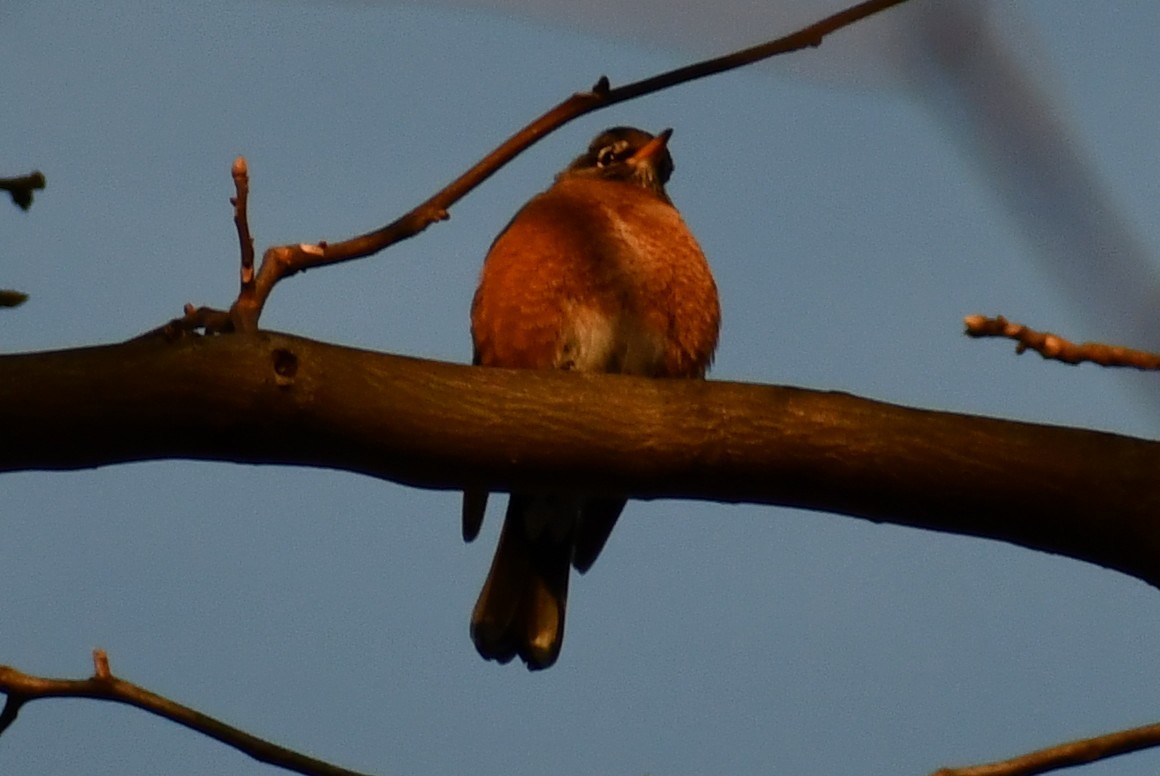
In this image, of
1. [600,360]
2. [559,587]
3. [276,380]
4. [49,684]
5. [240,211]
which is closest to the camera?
[49,684]

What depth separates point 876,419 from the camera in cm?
348

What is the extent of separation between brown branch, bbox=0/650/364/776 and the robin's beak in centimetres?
440

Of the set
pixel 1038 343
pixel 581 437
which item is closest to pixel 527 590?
pixel 581 437

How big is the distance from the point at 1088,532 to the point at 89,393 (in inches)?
79.1

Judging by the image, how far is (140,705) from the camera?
312 cm

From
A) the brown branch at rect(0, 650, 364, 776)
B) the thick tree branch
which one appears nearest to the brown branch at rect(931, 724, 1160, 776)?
the thick tree branch

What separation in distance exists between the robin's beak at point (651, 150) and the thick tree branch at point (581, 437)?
3662 millimetres

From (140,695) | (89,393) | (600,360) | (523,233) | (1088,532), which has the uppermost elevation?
(523,233)

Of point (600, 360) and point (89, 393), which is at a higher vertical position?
point (600, 360)

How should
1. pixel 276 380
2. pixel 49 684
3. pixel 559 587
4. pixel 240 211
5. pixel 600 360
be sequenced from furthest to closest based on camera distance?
pixel 559 587 → pixel 600 360 → pixel 240 211 → pixel 276 380 → pixel 49 684

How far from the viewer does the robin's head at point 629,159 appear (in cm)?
706

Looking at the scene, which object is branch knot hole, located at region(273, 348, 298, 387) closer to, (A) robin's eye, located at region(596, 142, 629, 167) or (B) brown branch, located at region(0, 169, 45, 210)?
(B) brown branch, located at region(0, 169, 45, 210)

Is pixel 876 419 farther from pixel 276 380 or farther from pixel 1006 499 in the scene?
pixel 276 380

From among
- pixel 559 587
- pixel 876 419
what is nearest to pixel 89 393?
pixel 876 419
